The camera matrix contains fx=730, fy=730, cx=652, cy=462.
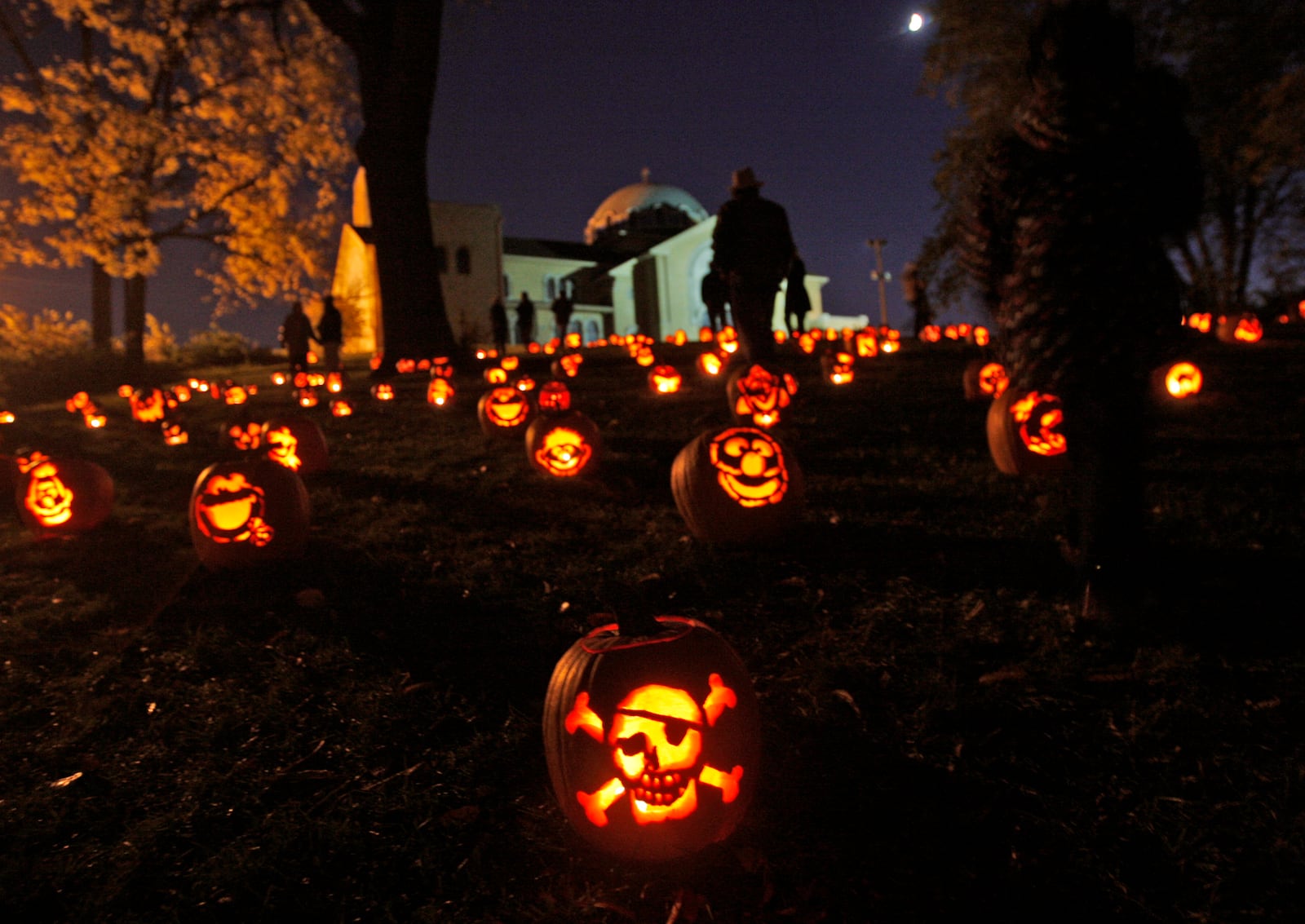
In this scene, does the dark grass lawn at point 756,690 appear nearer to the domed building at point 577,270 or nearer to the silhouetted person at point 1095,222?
the silhouetted person at point 1095,222

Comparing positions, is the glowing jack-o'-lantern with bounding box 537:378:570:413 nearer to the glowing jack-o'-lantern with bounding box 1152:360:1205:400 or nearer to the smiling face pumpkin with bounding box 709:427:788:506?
the smiling face pumpkin with bounding box 709:427:788:506

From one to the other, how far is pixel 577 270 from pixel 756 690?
44.6 metres

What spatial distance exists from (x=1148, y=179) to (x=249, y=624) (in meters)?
4.65

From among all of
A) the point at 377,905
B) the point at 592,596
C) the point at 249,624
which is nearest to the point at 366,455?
the point at 249,624

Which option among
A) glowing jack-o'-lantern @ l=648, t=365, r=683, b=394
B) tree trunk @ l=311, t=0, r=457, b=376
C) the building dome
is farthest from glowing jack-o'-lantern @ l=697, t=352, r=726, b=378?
the building dome

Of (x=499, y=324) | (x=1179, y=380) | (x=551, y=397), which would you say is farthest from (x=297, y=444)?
(x=499, y=324)

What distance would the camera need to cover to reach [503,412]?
328 inches

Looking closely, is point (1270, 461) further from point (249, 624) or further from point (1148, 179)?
point (249, 624)

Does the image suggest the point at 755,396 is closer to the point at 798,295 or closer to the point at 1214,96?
the point at 798,295

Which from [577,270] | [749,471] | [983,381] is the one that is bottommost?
[749,471]

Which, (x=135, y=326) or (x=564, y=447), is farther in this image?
(x=135, y=326)

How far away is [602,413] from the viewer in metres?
9.39

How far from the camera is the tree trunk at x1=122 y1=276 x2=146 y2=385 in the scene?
2111cm

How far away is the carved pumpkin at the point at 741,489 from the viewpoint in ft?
15.0
